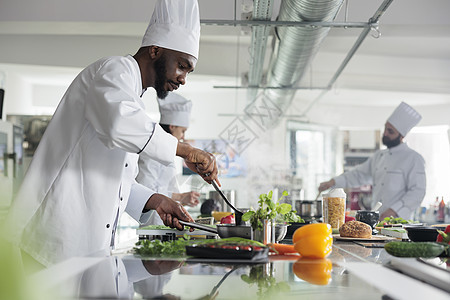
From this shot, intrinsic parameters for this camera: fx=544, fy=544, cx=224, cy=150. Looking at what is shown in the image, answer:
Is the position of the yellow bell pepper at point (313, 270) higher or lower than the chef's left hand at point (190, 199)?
higher

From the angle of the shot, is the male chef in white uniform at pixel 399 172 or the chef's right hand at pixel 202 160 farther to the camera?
the male chef in white uniform at pixel 399 172

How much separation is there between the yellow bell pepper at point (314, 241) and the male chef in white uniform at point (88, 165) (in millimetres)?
505

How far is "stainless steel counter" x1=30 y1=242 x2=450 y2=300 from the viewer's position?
863mm

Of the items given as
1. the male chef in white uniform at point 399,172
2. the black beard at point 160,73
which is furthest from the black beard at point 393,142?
the black beard at point 160,73

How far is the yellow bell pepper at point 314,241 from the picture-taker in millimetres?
1422

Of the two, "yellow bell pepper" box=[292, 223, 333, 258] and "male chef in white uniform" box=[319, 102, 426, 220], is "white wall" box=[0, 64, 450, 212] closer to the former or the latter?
"male chef in white uniform" box=[319, 102, 426, 220]

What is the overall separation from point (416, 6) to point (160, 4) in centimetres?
Result: 383

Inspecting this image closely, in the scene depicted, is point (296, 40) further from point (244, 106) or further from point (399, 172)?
point (244, 106)

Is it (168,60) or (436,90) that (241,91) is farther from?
(168,60)

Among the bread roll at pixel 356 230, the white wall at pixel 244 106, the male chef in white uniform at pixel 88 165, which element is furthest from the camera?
the white wall at pixel 244 106

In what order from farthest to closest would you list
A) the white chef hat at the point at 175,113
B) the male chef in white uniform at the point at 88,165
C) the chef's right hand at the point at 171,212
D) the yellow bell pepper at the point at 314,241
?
the white chef hat at the point at 175,113
the chef's right hand at the point at 171,212
the male chef in white uniform at the point at 88,165
the yellow bell pepper at the point at 314,241

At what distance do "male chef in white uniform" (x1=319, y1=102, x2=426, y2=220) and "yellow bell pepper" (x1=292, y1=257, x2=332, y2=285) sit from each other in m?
4.69

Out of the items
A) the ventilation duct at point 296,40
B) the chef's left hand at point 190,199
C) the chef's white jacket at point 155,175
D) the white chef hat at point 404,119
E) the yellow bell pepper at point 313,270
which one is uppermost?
the ventilation duct at point 296,40

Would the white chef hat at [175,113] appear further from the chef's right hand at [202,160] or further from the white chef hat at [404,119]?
the chef's right hand at [202,160]
